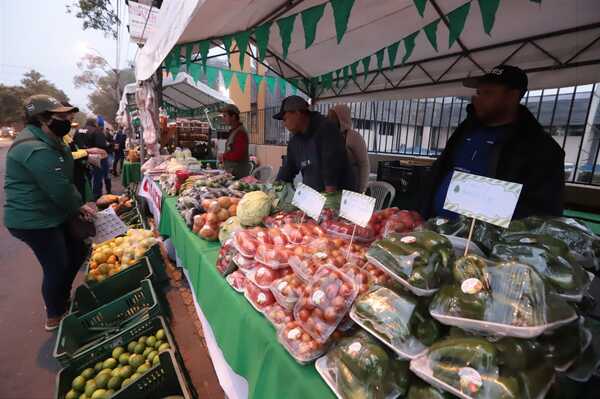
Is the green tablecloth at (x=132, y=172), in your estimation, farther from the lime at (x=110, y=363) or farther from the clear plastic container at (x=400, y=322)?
the clear plastic container at (x=400, y=322)

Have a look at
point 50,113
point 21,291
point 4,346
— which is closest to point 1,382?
point 4,346

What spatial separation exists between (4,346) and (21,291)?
1129 millimetres

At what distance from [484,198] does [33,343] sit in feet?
12.1

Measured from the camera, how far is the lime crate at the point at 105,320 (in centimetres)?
209

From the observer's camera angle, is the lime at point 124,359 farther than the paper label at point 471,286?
Yes

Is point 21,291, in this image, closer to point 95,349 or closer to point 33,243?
point 33,243

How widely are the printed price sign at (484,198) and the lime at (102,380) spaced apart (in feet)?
7.25

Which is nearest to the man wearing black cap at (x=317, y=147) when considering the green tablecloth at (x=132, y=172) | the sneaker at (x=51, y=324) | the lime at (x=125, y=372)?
the lime at (x=125, y=372)

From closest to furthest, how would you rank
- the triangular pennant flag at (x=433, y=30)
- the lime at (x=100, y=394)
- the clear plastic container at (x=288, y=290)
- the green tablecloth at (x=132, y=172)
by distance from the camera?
the clear plastic container at (x=288, y=290) < the lime at (x=100, y=394) < the triangular pennant flag at (x=433, y=30) < the green tablecloth at (x=132, y=172)

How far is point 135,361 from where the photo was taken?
1973 millimetres

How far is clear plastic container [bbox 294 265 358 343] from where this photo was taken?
1084 millimetres

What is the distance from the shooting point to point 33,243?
2545 mm

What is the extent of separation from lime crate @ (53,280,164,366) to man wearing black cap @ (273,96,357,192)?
5.47 ft

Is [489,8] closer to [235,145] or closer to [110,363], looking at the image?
[235,145]
